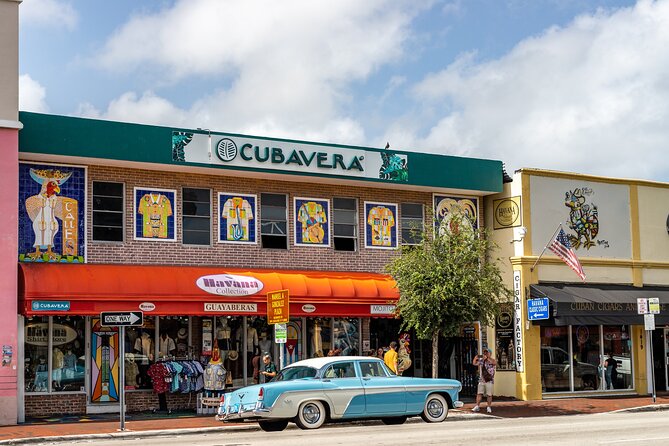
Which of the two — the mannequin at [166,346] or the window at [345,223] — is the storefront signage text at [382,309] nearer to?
the window at [345,223]

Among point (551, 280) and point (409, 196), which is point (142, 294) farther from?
point (551, 280)

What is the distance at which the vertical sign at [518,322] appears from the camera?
28766 mm

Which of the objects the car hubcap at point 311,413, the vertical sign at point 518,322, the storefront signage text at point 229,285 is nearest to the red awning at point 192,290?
the storefront signage text at point 229,285

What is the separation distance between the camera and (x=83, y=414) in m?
23.7

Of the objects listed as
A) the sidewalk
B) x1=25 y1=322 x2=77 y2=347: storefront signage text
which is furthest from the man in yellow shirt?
x1=25 y1=322 x2=77 y2=347: storefront signage text

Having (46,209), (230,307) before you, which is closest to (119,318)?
(46,209)

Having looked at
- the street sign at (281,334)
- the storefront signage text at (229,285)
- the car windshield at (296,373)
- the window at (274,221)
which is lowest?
the car windshield at (296,373)

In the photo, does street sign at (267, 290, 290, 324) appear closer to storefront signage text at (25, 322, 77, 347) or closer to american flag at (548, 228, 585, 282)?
storefront signage text at (25, 322, 77, 347)

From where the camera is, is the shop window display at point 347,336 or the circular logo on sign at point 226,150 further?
the shop window display at point 347,336

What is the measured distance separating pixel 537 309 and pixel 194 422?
11129mm

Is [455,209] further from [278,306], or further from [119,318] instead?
[119,318]

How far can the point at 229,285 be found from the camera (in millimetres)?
24906

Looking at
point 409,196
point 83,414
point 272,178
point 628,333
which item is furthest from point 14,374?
point 628,333

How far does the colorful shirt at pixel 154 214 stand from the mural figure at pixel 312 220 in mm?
3966
